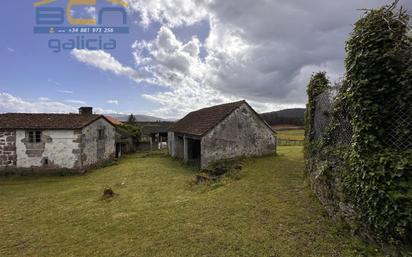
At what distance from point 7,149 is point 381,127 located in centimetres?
2248

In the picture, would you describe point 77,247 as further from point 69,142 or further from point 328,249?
point 69,142

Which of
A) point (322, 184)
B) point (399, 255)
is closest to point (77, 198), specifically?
point (322, 184)

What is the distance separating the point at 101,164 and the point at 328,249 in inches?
806

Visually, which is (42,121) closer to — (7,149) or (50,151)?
(50,151)

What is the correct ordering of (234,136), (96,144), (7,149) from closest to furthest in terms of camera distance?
(234,136) → (7,149) → (96,144)

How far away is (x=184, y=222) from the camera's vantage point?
673cm

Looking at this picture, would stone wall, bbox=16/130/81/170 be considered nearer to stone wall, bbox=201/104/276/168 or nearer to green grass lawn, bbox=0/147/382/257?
green grass lawn, bbox=0/147/382/257

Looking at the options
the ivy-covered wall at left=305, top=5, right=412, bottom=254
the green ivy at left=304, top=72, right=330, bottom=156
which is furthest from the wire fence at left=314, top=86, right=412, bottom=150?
the green ivy at left=304, top=72, right=330, bottom=156

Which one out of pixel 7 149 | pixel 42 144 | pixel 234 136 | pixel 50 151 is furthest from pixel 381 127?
pixel 7 149

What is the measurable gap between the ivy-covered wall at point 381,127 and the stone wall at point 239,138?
34.4 ft

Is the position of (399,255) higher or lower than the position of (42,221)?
higher

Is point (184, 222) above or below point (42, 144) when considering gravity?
below

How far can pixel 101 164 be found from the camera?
818 inches

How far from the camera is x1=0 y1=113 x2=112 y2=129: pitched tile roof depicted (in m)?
17.0
